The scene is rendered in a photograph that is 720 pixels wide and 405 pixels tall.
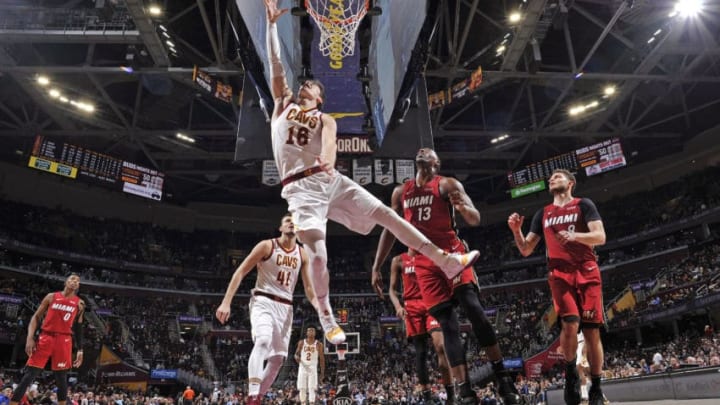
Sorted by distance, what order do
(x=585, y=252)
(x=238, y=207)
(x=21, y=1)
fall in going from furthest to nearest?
(x=238, y=207) → (x=21, y=1) → (x=585, y=252)

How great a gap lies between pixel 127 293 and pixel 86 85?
15.7m

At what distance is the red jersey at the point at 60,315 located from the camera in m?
8.09

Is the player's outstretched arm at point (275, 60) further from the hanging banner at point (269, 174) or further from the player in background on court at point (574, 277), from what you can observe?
the hanging banner at point (269, 174)

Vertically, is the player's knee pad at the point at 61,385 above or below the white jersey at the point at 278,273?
below

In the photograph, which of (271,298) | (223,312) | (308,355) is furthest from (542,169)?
(223,312)

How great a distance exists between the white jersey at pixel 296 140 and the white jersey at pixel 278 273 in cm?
224

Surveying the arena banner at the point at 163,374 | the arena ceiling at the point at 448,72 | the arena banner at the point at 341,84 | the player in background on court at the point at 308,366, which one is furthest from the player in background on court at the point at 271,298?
the arena banner at the point at 163,374

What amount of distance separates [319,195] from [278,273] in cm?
256

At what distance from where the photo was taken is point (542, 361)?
88.6ft

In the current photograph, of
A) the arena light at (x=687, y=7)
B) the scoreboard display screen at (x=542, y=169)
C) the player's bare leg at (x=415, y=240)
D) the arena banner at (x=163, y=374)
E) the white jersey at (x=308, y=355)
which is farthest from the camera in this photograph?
the scoreboard display screen at (x=542, y=169)

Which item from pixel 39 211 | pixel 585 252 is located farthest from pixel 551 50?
pixel 39 211

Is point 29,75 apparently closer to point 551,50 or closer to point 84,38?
point 84,38

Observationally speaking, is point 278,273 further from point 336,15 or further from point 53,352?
point 336,15

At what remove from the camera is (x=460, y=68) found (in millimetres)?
22328
